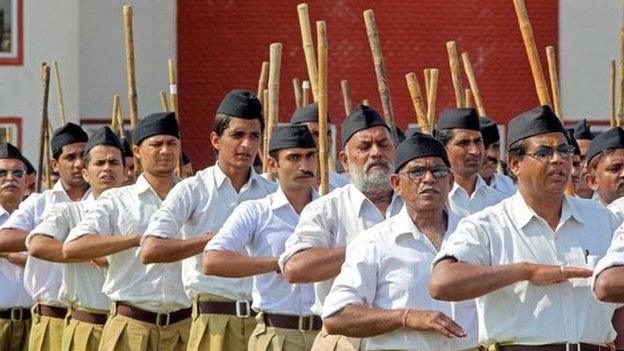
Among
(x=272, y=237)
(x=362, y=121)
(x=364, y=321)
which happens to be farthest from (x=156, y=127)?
(x=364, y=321)

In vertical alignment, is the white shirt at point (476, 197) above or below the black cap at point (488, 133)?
below

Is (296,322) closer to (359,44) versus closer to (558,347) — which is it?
(558,347)

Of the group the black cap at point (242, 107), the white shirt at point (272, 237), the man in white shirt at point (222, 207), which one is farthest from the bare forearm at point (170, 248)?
the black cap at point (242, 107)

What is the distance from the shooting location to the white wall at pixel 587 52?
3008cm

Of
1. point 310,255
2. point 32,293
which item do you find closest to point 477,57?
point 32,293

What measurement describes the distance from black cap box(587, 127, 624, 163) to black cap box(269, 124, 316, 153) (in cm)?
179

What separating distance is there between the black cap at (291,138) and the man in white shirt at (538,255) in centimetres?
291

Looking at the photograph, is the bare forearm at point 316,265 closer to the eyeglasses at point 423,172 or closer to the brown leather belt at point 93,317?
the eyeglasses at point 423,172

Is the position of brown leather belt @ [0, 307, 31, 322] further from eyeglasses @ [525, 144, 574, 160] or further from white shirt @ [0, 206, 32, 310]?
eyeglasses @ [525, 144, 574, 160]

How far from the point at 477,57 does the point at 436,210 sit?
70.0 feet

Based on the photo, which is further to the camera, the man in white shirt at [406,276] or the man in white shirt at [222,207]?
the man in white shirt at [222,207]

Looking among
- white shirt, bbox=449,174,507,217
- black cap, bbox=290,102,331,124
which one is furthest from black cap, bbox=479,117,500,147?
white shirt, bbox=449,174,507,217

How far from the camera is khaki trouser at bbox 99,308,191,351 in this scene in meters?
12.9

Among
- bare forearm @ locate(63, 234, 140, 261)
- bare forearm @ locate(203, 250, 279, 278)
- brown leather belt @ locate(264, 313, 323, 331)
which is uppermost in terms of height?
bare forearm @ locate(63, 234, 140, 261)
